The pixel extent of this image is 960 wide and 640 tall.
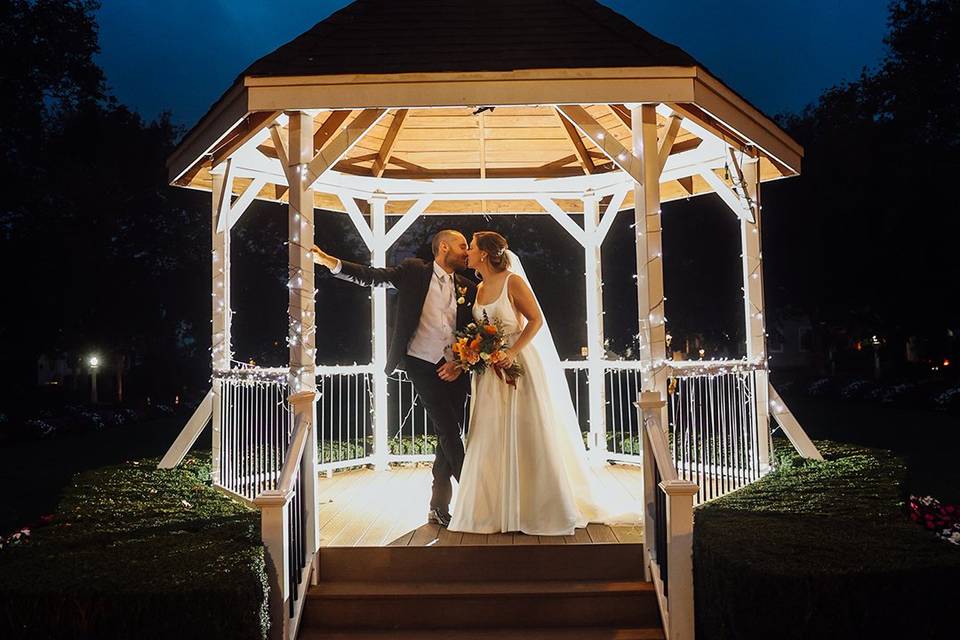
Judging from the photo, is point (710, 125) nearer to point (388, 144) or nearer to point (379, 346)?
point (388, 144)

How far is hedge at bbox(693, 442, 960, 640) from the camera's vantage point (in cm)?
451

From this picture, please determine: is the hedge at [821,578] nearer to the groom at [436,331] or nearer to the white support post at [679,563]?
the white support post at [679,563]

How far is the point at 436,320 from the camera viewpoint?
23.8 feet

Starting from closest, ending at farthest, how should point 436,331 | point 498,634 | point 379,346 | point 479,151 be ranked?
1. point 498,634
2. point 436,331
3. point 479,151
4. point 379,346

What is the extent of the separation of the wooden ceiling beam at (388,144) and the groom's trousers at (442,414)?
2.85 metres

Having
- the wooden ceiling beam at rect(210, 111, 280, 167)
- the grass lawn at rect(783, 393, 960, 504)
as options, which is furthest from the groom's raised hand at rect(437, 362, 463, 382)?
the grass lawn at rect(783, 393, 960, 504)

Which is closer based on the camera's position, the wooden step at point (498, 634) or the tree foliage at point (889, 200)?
the wooden step at point (498, 634)

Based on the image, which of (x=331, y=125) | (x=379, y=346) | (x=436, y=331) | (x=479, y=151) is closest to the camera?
(x=436, y=331)

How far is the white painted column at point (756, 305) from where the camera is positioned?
8195 millimetres

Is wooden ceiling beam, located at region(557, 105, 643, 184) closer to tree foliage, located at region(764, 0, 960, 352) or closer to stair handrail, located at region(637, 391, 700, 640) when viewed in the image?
stair handrail, located at region(637, 391, 700, 640)

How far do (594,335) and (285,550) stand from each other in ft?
20.7

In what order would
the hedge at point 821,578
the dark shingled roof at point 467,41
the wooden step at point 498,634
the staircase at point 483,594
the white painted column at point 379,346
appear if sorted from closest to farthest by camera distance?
the hedge at point 821,578 → the wooden step at point 498,634 → the staircase at point 483,594 → the dark shingled roof at point 467,41 → the white painted column at point 379,346

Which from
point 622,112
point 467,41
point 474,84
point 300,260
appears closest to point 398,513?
point 300,260

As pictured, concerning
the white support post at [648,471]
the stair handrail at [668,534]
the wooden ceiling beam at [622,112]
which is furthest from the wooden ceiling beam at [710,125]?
the stair handrail at [668,534]
